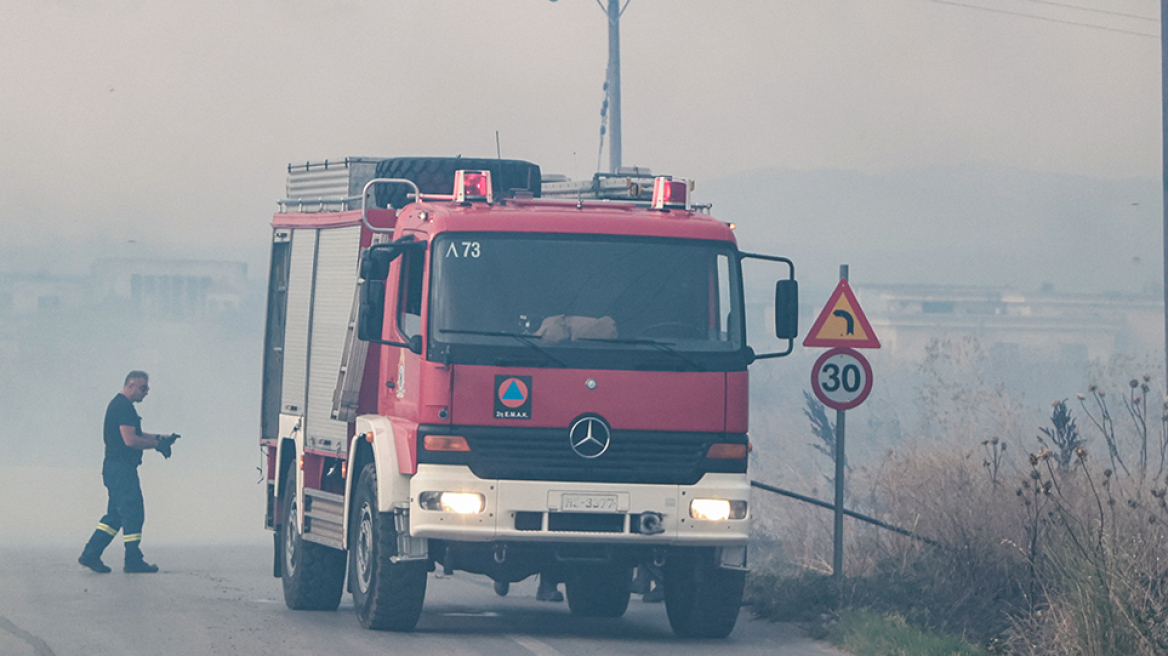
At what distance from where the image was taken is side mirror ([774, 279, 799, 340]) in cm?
1068

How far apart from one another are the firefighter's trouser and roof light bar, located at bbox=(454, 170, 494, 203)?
23.4ft

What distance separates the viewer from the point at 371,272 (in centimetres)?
1037

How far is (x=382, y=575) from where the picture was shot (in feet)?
34.0

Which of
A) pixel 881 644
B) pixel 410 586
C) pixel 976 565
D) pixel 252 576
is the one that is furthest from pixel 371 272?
pixel 252 576

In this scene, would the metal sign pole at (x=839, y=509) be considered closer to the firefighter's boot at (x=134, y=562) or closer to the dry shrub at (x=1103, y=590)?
the dry shrub at (x=1103, y=590)

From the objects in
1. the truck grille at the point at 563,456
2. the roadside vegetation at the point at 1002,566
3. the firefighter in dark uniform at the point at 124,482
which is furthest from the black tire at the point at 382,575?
the firefighter in dark uniform at the point at 124,482

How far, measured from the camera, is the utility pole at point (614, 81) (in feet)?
81.8

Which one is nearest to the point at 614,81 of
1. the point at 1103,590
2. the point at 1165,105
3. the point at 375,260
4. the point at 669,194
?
the point at 1165,105

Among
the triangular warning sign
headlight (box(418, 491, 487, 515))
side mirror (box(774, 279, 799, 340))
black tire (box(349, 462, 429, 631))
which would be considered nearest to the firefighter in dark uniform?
black tire (box(349, 462, 429, 631))

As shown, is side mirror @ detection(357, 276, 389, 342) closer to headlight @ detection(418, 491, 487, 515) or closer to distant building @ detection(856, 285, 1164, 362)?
headlight @ detection(418, 491, 487, 515)

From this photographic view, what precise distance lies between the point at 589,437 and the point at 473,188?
194 cm

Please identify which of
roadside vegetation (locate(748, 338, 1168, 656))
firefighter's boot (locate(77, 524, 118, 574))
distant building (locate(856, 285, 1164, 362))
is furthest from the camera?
distant building (locate(856, 285, 1164, 362))

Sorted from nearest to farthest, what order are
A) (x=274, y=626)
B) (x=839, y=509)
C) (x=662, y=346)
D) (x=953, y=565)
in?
1. (x=662, y=346)
2. (x=274, y=626)
3. (x=953, y=565)
4. (x=839, y=509)

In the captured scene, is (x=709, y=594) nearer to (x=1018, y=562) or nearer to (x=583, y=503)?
(x=583, y=503)
